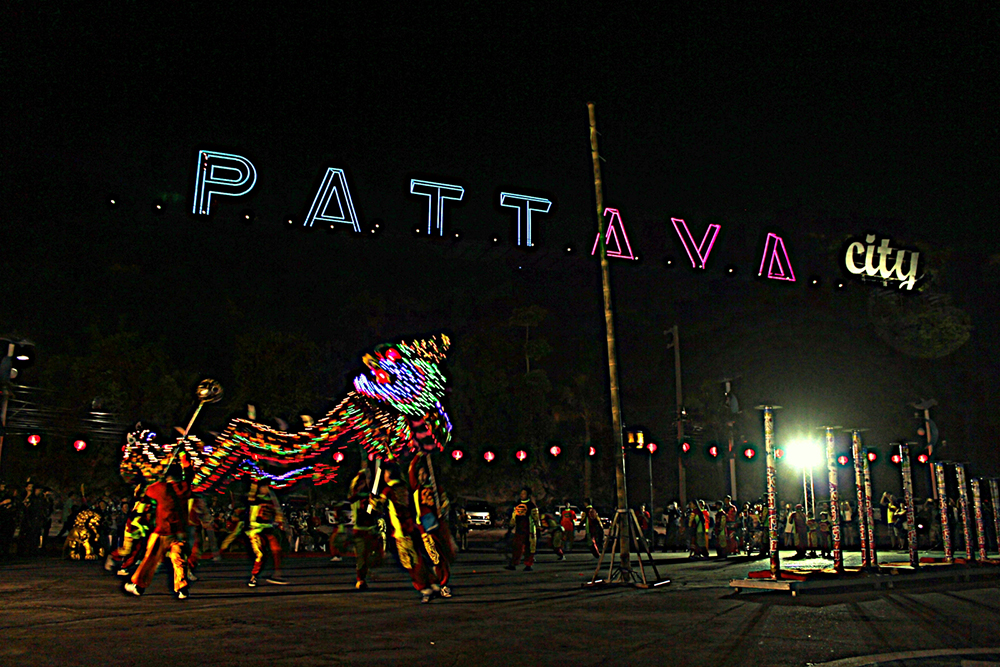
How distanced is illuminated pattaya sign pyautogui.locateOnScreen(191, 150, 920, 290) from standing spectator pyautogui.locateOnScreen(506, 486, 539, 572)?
6.10 m

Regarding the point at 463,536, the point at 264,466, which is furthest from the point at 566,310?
the point at 264,466

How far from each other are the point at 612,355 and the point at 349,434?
17.8 ft

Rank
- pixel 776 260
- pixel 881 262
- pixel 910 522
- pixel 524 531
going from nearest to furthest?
1. pixel 910 522
2. pixel 524 531
3. pixel 776 260
4. pixel 881 262

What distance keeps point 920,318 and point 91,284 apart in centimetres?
4797

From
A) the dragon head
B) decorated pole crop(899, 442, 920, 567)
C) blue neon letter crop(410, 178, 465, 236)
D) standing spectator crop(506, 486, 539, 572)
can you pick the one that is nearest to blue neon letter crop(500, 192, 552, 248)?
blue neon letter crop(410, 178, 465, 236)

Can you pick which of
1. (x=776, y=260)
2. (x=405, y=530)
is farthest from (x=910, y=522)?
(x=405, y=530)

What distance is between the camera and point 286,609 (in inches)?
463

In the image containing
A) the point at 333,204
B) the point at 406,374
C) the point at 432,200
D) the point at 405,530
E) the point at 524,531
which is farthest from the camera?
the point at 432,200

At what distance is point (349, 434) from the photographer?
16.8 metres

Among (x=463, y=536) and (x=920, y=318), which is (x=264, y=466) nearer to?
(x=463, y=536)

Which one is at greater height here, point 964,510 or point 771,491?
point 771,491

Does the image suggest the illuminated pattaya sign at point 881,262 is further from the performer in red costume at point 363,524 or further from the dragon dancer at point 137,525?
the dragon dancer at point 137,525

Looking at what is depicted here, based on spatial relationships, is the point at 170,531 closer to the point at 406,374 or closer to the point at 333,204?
the point at 406,374

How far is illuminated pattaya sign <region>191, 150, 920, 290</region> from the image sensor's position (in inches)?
777
